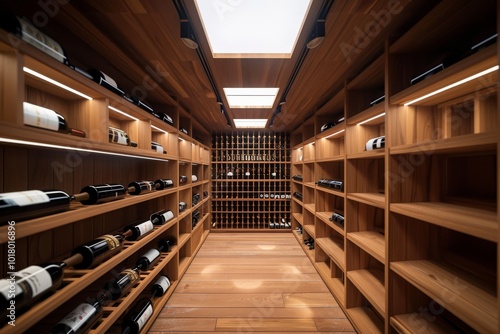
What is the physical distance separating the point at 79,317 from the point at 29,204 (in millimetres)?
628

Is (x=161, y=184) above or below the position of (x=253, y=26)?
below

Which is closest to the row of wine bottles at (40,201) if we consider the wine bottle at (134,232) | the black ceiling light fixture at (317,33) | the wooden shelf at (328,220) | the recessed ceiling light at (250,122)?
the wine bottle at (134,232)

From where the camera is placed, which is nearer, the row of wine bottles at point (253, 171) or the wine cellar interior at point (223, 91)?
the wine cellar interior at point (223, 91)

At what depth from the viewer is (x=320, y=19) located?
37.5 inches

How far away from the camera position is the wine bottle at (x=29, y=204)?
0.58 metres

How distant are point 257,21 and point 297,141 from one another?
2.92 m

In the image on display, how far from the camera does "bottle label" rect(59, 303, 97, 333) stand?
0.86 meters

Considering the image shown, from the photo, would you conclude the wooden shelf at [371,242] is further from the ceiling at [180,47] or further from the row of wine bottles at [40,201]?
the row of wine bottles at [40,201]

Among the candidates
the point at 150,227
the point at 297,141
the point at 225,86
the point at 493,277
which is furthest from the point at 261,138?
the point at 493,277

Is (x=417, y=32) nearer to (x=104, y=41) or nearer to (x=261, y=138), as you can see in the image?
(x=104, y=41)

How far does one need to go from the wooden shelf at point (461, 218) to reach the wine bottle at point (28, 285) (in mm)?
1465

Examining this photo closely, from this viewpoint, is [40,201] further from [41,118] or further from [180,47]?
[180,47]

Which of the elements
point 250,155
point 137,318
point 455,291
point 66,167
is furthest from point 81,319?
point 250,155

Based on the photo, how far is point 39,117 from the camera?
0.68 metres
